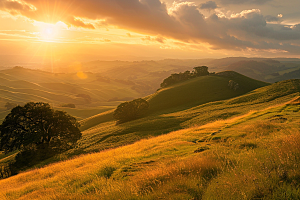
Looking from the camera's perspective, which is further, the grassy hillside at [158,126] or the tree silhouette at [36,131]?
the grassy hillside at [158,126]

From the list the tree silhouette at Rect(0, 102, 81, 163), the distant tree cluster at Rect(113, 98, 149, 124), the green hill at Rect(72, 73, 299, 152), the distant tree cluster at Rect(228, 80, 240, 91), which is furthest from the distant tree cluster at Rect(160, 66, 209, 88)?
the tree silhouette at Rect(0, 102, 81, 163)

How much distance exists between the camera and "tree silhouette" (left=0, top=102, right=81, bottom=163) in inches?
1427

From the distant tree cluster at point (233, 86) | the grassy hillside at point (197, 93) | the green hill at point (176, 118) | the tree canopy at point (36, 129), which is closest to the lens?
the tree canopy at point (36, 129)

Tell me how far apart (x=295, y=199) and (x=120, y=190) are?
19.5 ft

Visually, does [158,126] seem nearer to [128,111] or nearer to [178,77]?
[128,111]

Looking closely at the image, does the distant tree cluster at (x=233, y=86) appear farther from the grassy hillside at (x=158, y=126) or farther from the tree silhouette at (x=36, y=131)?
the tree silhouette at (x=36, y=131)

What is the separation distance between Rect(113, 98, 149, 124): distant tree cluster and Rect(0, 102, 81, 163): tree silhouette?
102 feet

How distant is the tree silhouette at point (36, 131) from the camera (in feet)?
119

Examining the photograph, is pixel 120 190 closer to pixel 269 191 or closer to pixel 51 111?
pixel 269 191

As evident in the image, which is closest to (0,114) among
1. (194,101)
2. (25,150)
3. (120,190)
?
(25,150)

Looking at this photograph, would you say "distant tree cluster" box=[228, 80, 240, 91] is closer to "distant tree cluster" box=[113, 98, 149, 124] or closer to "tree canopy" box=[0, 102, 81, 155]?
"distant tree cluster" box=[113, 98, 149, 124]

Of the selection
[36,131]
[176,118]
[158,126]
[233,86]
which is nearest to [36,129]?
[36,131]

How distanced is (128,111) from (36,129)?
39.7 metres

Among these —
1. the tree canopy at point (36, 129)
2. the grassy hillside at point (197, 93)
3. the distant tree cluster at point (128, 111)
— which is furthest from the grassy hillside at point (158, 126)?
the grassy hillside at point (197, 93)
